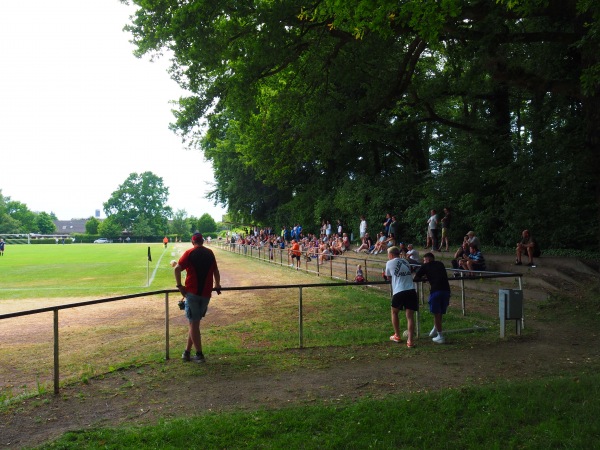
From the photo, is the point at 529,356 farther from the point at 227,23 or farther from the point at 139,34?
the point at 139,34

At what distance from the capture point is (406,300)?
26.7 ft

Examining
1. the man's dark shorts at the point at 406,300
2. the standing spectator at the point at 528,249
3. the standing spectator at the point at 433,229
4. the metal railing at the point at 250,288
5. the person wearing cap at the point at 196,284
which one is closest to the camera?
the metal railing at the point at 250,288

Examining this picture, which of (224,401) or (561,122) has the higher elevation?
(561,122)

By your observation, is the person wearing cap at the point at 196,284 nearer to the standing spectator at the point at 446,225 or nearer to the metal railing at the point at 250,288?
the metal railing at the point at 250,288

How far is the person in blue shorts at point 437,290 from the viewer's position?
8406 millimetres

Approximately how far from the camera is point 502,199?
60.6ft

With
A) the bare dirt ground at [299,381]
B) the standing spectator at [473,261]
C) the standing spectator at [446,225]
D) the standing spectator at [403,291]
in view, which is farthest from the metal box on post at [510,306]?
the standing spectator at [446,225]

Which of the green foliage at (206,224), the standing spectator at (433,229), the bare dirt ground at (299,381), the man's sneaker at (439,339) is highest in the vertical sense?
the green foliage at (206,224)

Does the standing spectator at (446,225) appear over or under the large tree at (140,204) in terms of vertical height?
under

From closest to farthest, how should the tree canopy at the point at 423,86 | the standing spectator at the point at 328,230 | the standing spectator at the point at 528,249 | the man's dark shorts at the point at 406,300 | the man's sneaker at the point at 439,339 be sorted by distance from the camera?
the man's dark shorts at the point at 406,300
the man's sneaker at the point at 439,339
the tree canopy at the point at 423,86
the standing spectator at the point at 528,249
the standing spectator at the point at 328,230

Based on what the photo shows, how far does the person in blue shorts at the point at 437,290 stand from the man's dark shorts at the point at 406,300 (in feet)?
1.37

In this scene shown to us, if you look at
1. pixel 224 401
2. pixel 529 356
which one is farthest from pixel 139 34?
pixel 529 356

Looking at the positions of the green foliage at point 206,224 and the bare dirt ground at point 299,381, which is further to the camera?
the green foliage at point 206,224

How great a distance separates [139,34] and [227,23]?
2735mm
